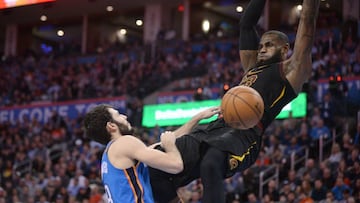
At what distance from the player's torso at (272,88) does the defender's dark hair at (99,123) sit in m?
1.25

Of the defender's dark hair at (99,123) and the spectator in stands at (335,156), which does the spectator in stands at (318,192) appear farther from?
the defender's dark hair at (99,123)

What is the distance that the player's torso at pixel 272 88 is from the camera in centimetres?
571

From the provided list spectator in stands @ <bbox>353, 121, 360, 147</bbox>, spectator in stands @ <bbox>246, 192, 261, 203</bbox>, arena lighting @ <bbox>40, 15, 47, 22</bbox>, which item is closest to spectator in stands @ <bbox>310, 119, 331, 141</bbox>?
spectator in stands @ <bbox>353, 121, 360, 147</bbox>

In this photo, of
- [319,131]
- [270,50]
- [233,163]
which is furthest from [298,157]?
[233,163]

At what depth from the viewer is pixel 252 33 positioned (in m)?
6.17

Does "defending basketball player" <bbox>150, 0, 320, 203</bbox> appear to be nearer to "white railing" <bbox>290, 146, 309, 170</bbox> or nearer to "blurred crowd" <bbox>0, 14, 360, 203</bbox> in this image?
"blurred crowd" <bbox>0, 14, 360, 203</bbox>

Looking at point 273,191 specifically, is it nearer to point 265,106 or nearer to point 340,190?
point 340,190

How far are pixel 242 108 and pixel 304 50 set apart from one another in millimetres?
963

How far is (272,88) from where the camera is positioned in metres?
5.72

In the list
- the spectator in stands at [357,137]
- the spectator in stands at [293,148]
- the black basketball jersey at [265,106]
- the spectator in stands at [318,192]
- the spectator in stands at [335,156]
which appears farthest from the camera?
the spectator in stands at [293,148]

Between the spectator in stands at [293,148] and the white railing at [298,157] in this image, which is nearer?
the white railing at [298,157]

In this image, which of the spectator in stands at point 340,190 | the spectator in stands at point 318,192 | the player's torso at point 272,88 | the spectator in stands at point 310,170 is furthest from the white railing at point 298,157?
the player's torso at point 272,88

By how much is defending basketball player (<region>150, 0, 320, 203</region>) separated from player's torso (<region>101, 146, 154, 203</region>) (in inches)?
12.2

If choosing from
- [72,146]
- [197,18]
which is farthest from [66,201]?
[197,18]
